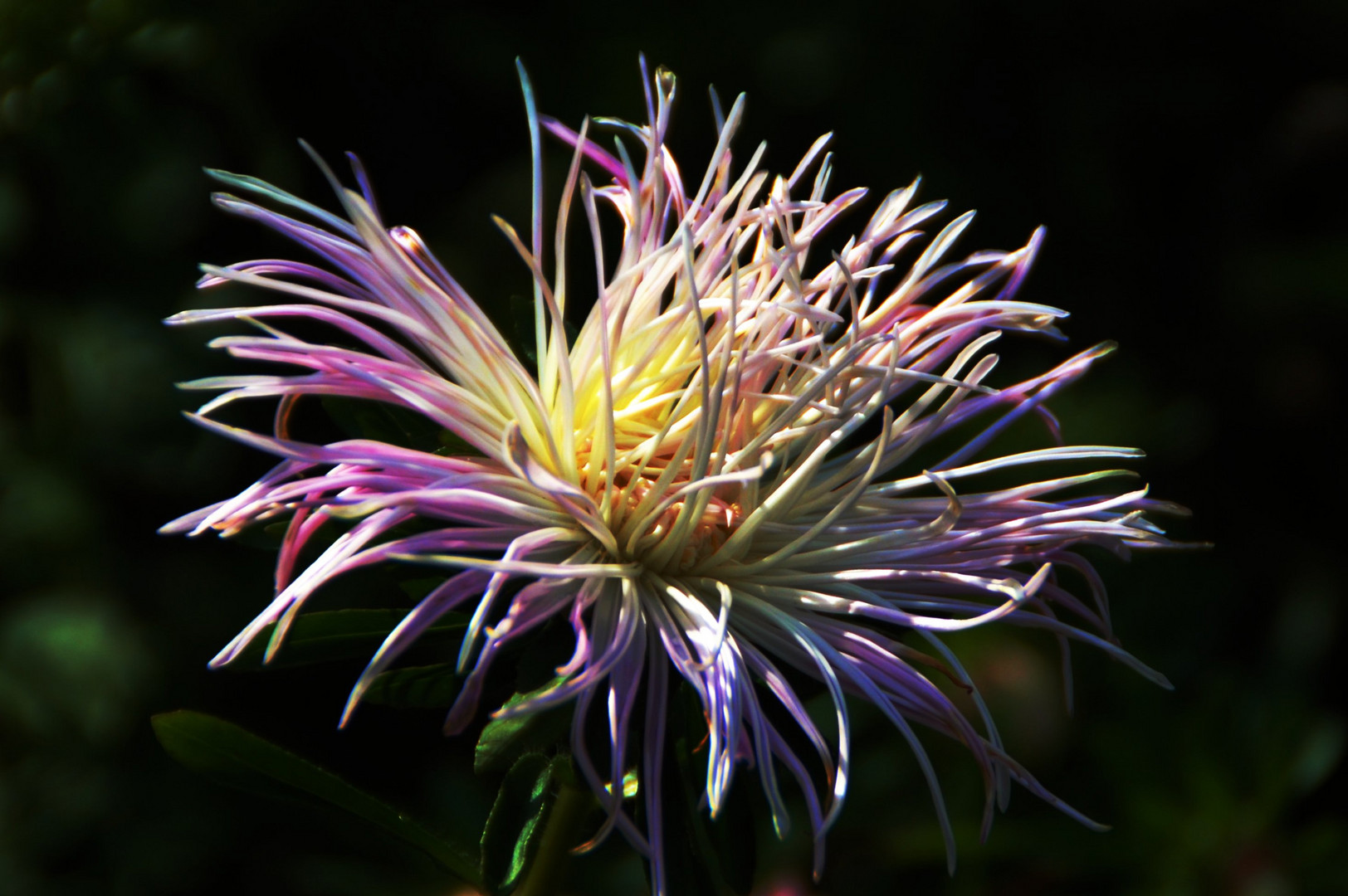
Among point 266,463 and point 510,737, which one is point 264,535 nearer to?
point 510,737

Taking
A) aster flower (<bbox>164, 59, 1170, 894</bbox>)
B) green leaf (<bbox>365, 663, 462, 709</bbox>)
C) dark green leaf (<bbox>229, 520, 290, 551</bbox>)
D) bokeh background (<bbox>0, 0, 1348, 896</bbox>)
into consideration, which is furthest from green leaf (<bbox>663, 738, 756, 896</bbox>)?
bokeh background (<bbox>0, 0, 1348, 896</bbox>)

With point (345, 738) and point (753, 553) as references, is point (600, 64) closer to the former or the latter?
point (345, 738)


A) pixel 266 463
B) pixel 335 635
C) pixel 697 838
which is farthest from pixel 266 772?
pixel 266 463

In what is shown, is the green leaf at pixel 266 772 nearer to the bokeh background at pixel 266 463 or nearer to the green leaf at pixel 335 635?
the green leaf at pixel 335 635

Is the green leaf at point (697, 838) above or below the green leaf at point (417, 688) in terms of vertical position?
below

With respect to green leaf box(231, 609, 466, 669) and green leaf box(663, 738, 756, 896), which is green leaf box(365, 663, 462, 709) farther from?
green leaf box(663, 738, 756, 896)

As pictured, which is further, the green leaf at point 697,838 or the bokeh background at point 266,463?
the bokeh background at point 266,463

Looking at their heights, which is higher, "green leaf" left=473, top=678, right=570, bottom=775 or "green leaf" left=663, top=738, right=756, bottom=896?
"green leaf" left=473, top=678, right=570, bottom=775

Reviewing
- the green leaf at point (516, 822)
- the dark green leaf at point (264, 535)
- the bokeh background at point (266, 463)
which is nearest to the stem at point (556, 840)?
the green leaf at point (516, 822)
